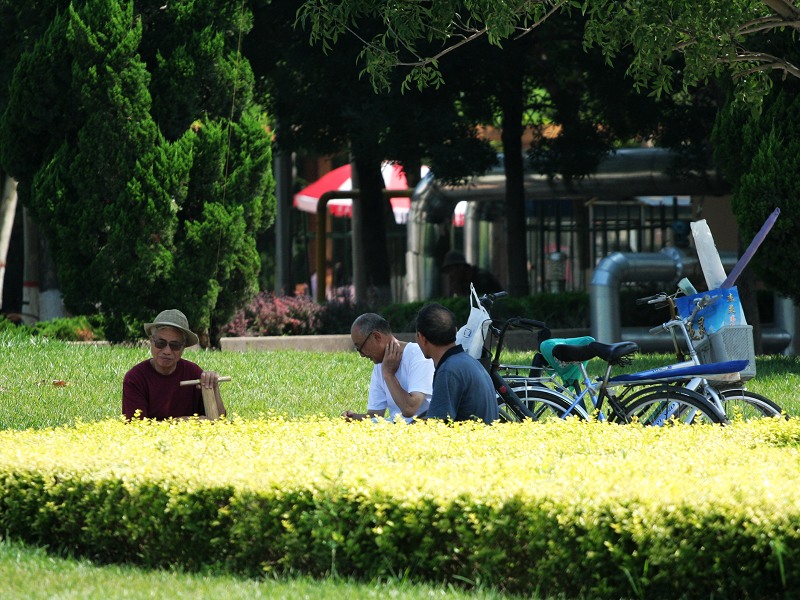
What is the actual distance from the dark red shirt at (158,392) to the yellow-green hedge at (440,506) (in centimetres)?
106

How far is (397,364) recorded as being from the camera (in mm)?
8055

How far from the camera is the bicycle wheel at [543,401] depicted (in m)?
8.98

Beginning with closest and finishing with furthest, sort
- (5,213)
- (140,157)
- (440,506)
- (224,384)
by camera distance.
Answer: (440,506) → (224,384) → (140,157) → (5,213)

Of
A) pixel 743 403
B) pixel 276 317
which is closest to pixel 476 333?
pixel 743 403

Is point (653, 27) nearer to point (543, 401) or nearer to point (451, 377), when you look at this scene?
point (543, 401)

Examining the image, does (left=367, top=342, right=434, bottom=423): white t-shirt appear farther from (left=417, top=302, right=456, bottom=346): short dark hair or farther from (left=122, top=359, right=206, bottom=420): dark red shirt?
(left=122, top=359, right=206, bottom=420): dark red shirt

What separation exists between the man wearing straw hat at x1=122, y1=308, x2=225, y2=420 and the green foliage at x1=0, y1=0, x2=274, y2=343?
6.97 m

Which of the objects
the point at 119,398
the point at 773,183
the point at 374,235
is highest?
the point at 773,183

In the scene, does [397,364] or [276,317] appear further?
[276,317]

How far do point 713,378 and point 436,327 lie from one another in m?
2.12

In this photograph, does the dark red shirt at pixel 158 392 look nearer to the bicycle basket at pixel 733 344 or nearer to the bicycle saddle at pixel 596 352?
the bicycle saddle at pixel 596 352

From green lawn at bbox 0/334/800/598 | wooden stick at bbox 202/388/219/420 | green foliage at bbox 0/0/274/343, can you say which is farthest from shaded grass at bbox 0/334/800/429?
wooden stick at bbox 202/388/219/420

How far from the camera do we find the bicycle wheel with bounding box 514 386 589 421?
8.98 m

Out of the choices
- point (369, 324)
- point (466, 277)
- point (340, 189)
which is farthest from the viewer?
point (340, 189)
